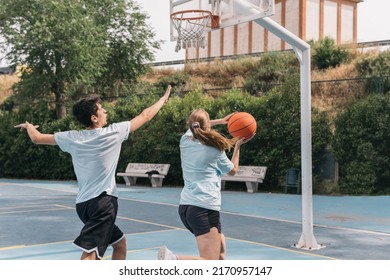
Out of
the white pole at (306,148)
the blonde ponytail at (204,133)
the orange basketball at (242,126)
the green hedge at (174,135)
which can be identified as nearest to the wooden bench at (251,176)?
the green hedge at (174,135)

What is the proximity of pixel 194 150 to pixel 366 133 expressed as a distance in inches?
498

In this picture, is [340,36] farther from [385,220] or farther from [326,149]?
[385,220]

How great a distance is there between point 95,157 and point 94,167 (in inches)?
3.5

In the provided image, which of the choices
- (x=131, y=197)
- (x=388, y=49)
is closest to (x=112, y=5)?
(x=388, y=49)

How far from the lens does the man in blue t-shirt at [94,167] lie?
15.4 feet

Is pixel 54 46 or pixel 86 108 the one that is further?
pixel 54 46

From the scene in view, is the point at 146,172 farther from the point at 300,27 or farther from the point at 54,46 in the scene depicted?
the point at 300,27

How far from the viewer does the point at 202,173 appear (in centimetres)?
508

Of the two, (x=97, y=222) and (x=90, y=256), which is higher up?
(x=97, y=222)

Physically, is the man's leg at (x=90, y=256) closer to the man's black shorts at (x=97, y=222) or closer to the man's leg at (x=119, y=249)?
the man's black shorts at (x=97, y=222)

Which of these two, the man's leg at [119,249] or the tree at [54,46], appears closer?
the man's leg at [119,249]

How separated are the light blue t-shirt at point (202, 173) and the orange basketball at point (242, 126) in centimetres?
143

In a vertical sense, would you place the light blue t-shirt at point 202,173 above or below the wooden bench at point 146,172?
above

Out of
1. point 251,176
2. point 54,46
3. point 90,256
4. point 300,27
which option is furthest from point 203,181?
point 300,27
